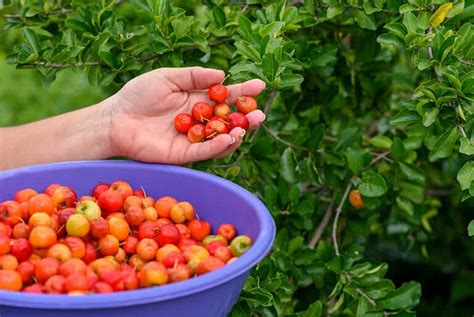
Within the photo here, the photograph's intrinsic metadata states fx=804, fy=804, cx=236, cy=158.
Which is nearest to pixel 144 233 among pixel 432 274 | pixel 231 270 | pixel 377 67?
pixel 231 270

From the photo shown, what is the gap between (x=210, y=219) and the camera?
1698 millimetres

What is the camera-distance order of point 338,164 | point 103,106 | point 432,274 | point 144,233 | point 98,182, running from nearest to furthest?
point 144,233, point 98,182, point 103,106, point 338,164, point 432,274

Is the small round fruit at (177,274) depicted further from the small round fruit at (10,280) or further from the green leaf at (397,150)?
the green leaf at (397,150)

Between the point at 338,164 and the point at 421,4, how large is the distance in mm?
551

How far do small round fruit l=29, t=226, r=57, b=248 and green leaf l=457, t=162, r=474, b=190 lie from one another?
2.76 feet

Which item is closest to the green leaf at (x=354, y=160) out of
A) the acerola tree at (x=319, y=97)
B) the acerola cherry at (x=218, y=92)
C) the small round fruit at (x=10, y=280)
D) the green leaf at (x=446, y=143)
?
the acerola tree at (x=319, y=97)

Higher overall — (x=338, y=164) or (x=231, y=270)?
(x=231, y=270)

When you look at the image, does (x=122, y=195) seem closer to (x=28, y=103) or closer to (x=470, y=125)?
(x=470, y=125)

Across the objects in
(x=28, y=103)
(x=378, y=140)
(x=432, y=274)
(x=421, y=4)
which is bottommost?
(x=432, y=274)

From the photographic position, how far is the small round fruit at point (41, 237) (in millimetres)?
1481

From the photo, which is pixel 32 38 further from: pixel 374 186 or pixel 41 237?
pixel 374 186

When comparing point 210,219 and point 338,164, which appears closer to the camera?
point 210,219

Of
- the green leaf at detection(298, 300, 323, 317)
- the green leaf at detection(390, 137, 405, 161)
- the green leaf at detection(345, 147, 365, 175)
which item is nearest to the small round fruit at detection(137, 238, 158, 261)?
the green leaf at detection(298, 300, 323, 317)

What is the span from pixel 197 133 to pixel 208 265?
48cm
